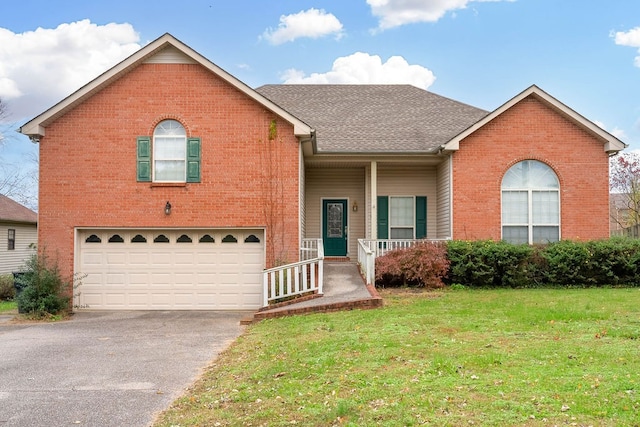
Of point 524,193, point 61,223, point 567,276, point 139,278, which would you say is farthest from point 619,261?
point 61,223

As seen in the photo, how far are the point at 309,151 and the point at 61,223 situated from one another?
710 centimetres

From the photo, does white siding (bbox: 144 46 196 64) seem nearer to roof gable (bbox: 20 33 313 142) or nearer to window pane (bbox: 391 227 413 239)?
roof gable (bbox: 20 33 313 142)

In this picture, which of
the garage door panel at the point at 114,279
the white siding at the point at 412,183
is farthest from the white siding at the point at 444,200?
the garage door panel at the point at 114,279

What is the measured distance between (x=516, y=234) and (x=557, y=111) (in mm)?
3832

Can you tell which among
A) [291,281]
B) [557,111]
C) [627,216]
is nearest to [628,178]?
[627,216]

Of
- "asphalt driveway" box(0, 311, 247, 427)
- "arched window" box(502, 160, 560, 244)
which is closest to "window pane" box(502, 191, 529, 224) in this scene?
"arched window" box(502, 160, 560, 244)

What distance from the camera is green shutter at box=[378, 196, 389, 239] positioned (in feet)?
64.5

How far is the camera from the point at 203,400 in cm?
626

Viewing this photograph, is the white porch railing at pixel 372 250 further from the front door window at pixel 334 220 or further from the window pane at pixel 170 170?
the window pane at pixel 170 170

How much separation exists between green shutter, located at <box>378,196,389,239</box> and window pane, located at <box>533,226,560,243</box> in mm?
4799

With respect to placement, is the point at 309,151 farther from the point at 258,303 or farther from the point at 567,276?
the point at 567,276

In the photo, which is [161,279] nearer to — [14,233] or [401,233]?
[401,233]

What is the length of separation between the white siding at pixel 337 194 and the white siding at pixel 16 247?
613 inches

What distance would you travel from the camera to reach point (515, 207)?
17344 mm
